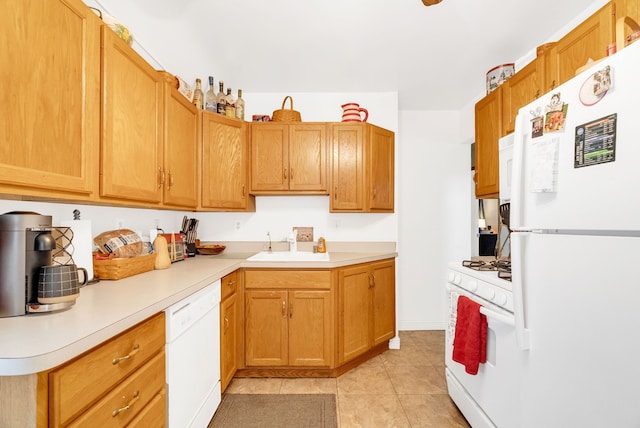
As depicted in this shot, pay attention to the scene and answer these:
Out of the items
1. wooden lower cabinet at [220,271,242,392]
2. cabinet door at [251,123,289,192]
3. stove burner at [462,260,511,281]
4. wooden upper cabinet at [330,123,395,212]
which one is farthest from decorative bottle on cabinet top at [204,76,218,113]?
stove burner at [462,260,511,281]

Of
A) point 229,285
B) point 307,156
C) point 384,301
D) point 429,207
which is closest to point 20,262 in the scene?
point 229,285

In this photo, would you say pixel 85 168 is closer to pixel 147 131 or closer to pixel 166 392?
pixel 147 131

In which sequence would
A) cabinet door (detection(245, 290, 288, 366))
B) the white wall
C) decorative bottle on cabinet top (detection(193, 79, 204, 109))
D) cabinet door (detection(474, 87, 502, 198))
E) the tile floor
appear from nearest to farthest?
1. the tile floor
2. cabinet door (detection(474, 87, 502, 198))
3. cabinet door (detection(245, 290, 288, 366))
4. decorative bottle on cabinet top (detection(193, 79, 204, 109))
5. the white wall

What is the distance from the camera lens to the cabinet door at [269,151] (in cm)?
281

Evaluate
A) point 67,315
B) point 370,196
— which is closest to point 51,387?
point 67,315

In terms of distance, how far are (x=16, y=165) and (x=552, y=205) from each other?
1789mm

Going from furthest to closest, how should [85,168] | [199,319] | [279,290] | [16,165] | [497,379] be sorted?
[279,290]
[199,319]
[497,379]
[85,168]
[16,165]

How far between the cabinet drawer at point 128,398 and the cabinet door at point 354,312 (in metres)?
1.44

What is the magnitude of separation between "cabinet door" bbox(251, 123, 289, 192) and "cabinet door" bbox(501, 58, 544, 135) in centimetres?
173

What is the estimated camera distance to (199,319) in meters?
1.62

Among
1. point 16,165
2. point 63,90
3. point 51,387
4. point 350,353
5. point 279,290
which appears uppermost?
point 63,90

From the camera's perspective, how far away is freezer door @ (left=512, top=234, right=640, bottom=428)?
851 millimetres

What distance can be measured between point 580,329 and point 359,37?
2.13 m

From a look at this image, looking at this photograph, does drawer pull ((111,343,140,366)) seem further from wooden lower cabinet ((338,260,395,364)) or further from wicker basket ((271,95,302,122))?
wicker basket ((271,95,302,122))
